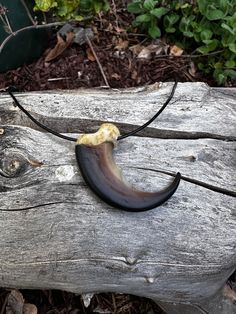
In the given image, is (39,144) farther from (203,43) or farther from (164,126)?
(203,43)

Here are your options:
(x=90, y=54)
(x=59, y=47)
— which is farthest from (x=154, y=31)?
(x=59, y=47)

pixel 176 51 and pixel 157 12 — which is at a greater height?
pixel 157 12

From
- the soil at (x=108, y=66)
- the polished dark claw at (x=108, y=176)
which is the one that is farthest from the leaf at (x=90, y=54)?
the polished dark claw at (x=108, y=176)

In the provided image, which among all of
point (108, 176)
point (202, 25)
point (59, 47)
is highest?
point (108, 176)

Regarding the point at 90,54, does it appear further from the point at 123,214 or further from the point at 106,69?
the point at 123,214

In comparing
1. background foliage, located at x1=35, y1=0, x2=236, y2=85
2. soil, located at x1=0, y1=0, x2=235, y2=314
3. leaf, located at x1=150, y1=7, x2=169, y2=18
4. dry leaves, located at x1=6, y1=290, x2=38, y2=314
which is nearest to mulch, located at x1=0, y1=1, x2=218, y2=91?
soil, located at x1=0, y1=0, x2=235, y2=314

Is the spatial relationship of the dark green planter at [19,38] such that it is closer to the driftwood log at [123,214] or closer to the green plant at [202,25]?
the green plant at [202,25]

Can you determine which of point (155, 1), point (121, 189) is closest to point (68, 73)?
point (155, 1)
